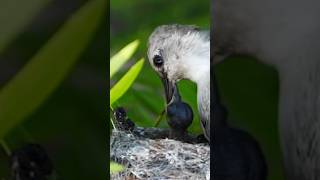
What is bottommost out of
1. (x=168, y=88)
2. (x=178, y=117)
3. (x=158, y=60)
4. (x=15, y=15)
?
(x=178, y=117)

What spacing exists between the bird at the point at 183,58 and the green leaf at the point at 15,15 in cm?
47

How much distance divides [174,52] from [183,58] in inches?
1.6

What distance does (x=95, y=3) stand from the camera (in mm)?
2225

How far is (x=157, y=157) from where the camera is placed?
2191mm

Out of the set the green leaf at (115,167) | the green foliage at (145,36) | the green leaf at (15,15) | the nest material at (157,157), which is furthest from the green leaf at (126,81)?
the green leaf at (15,15)

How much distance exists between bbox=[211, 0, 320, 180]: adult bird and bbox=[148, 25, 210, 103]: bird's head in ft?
A: 0.26

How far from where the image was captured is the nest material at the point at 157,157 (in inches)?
84.8

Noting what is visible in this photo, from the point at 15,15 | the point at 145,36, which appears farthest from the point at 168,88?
the point at 15,15

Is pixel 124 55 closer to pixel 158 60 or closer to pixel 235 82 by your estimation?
pixel 158 60

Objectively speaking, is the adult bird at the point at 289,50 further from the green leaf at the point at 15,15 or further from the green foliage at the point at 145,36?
the green leaf at the point at 15,15

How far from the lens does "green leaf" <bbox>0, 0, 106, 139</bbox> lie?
2238mm

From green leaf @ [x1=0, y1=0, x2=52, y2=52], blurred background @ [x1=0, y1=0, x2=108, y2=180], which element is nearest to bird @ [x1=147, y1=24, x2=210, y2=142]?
blurred background @ [x1=0, y1=0, x2=108, y2=180]

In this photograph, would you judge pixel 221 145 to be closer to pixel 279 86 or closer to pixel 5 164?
pixel 279 86

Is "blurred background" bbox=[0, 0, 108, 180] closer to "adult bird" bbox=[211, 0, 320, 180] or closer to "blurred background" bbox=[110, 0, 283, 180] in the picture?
"blurred background" bbox=[110, 0, 283, 180]
